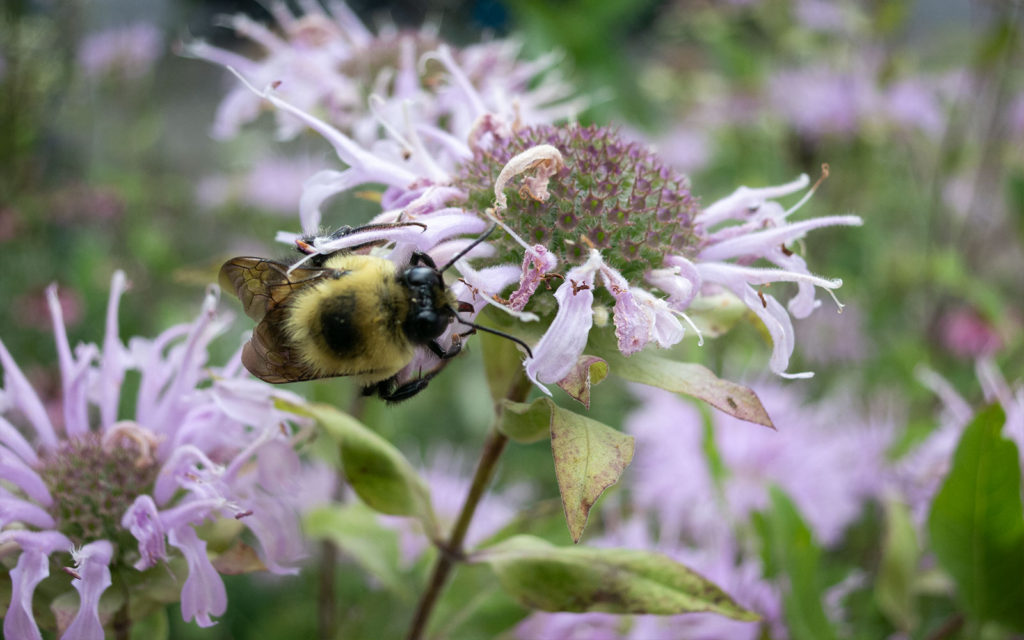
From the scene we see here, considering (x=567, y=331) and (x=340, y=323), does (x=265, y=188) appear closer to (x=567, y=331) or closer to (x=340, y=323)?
(x=340, y=323)

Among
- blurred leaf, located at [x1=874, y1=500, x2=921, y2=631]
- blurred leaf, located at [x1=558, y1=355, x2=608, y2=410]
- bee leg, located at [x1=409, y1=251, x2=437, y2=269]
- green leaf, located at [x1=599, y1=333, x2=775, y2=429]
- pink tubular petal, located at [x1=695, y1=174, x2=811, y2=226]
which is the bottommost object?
blurred leaf, located at [x1=874, y1=500, x2=921, y2=631]

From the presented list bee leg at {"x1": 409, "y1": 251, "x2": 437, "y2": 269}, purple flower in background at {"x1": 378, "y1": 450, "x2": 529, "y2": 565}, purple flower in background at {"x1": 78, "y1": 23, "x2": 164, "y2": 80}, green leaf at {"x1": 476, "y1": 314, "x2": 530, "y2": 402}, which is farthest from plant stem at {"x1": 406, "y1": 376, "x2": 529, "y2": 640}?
purple flower in background at {"x1": 78, "y1": 23, "x2": 164, "y2": 80}

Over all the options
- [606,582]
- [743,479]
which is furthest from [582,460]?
[743,479]

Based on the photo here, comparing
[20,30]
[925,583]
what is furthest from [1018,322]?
[20,30]

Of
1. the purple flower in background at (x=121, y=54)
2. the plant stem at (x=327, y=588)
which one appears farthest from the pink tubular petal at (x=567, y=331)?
the purple flower in background at (x=121, y=54)

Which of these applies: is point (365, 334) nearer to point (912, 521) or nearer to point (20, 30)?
point (912, 521)

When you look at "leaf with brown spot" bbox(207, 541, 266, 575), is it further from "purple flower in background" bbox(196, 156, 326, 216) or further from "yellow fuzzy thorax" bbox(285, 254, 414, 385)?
"purple flower in background" bbox(196, 156, 326, 216)

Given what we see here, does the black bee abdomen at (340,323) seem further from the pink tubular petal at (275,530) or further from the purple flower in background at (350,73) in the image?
the purple flower in background at (350,73)
